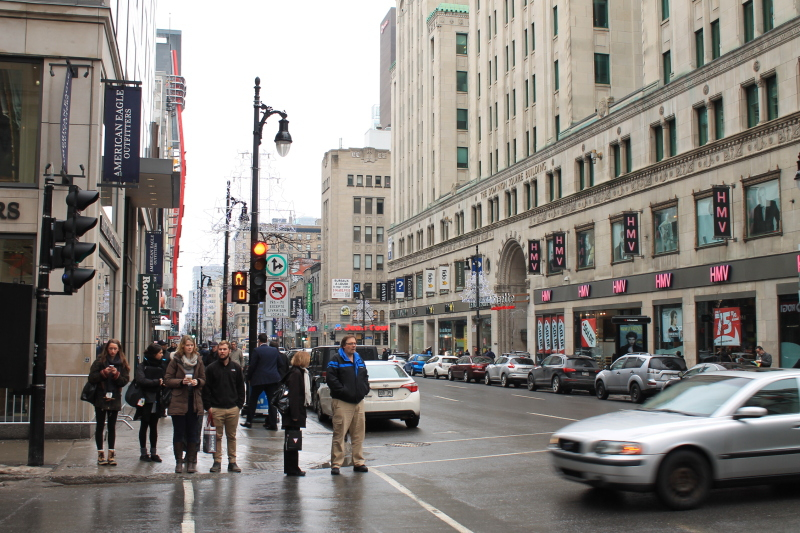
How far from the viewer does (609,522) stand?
820cm

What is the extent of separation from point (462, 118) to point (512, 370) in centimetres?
3836

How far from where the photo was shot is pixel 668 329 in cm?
3684

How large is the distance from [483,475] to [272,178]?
17668 mm

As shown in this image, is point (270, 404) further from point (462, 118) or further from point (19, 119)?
point (462, 118)

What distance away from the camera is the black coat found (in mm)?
A: 11492

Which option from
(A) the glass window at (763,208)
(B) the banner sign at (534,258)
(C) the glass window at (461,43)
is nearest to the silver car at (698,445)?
(A) the glass window at (763,208)

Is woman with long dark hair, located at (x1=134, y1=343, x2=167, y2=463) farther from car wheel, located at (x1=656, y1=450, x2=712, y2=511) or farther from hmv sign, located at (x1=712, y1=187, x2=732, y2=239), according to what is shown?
hmv sign, located at (x1=712, y1=187, x2=732, y2=239)

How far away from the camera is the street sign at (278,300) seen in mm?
21984

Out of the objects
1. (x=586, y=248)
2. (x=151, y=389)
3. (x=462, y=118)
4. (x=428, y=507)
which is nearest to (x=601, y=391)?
(x=586, y=248)

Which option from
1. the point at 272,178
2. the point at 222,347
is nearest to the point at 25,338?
the point at 222,347

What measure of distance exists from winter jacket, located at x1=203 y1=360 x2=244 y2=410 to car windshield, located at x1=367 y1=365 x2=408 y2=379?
6504 millimetres

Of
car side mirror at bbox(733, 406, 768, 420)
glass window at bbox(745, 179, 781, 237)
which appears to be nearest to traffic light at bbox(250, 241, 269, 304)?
car side mirror at bbox(733, 406, 768, 420)

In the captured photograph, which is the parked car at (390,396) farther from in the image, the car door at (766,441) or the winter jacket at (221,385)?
the car door at (766,441)

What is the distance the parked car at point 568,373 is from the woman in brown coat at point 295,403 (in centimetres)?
2149
